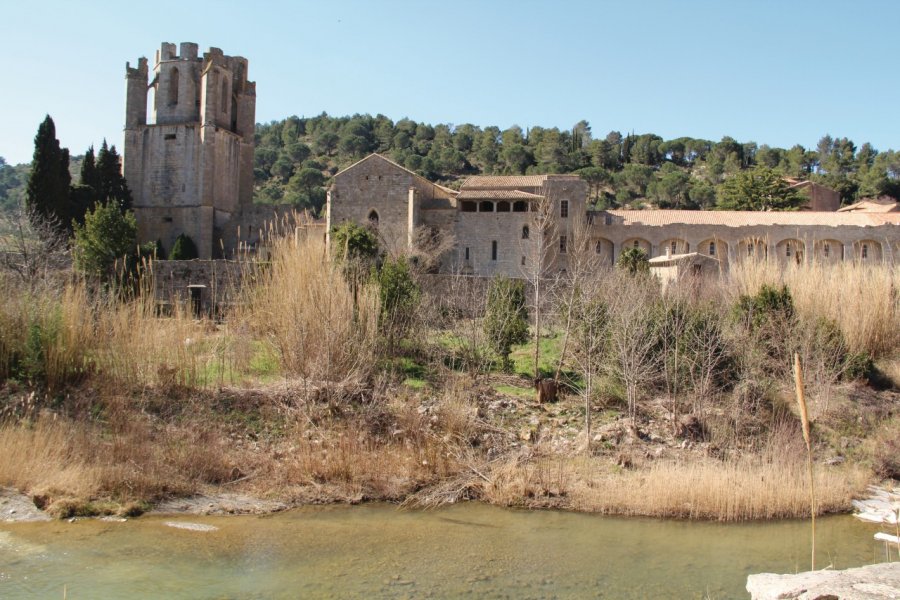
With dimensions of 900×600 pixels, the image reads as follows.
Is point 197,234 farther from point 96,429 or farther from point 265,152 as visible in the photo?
point 265,152

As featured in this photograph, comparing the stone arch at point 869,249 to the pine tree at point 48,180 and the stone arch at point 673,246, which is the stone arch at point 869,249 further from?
the pine tree at point 48,180

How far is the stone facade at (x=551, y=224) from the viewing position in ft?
97.8

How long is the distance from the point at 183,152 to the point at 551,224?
1789 centimetres

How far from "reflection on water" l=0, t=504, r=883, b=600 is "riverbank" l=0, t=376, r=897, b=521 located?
0.45 m

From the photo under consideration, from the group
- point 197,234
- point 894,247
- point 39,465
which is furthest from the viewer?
point 197,234

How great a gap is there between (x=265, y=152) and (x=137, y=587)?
71.4 metres

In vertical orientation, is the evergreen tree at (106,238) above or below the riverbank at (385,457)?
above

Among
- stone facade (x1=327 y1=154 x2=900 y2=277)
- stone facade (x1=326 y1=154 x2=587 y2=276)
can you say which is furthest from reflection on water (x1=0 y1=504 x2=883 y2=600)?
stone facade (x1=326 y1=154 x2=587 y2=276)

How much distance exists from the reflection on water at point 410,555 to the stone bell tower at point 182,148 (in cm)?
2631

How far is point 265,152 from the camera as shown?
249 feet

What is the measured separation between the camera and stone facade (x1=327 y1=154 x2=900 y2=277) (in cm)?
2980

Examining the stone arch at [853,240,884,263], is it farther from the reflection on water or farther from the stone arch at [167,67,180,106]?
the stone arch at [167,67,180,106]

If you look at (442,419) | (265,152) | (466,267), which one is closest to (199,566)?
(442,419)

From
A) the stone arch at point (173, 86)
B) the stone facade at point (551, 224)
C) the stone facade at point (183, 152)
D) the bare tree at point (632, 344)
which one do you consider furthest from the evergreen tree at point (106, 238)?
the bare tree at point (632, 344)
